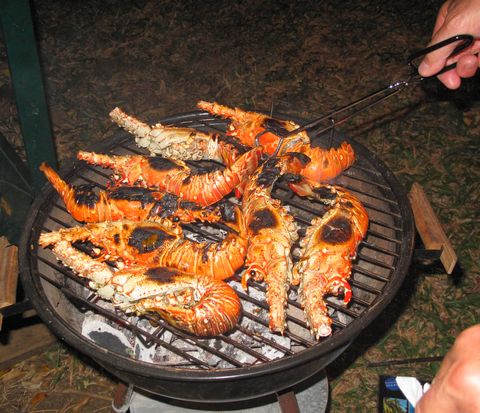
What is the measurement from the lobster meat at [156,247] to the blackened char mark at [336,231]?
1.60 feet

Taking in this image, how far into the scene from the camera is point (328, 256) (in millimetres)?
2879

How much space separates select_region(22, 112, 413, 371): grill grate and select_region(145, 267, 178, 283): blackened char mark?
27 centimetres

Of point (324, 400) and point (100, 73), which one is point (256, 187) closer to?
point (324, 400)

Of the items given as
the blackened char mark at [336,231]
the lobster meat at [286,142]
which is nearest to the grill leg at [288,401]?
the blackened char mark at [336,231]

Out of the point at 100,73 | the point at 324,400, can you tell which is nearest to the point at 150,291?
the point at 324,400

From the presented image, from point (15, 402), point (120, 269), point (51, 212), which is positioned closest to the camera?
point (120, 269)

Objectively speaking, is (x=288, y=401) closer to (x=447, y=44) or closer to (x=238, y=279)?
(x=238, y=279)

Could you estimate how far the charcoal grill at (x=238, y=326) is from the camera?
8.46ft

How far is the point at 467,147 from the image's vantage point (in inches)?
259

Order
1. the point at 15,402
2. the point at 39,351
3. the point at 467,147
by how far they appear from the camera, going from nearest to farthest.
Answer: the point at 15,402 → the point at 39,351 → the point at 467,147

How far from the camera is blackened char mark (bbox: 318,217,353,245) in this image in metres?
2.93

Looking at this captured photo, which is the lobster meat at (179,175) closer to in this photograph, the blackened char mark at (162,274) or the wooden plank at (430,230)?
the blackened char mark at (162,274)

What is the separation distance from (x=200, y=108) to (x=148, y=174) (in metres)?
0.86

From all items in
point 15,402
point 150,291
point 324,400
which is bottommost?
point 15,402
